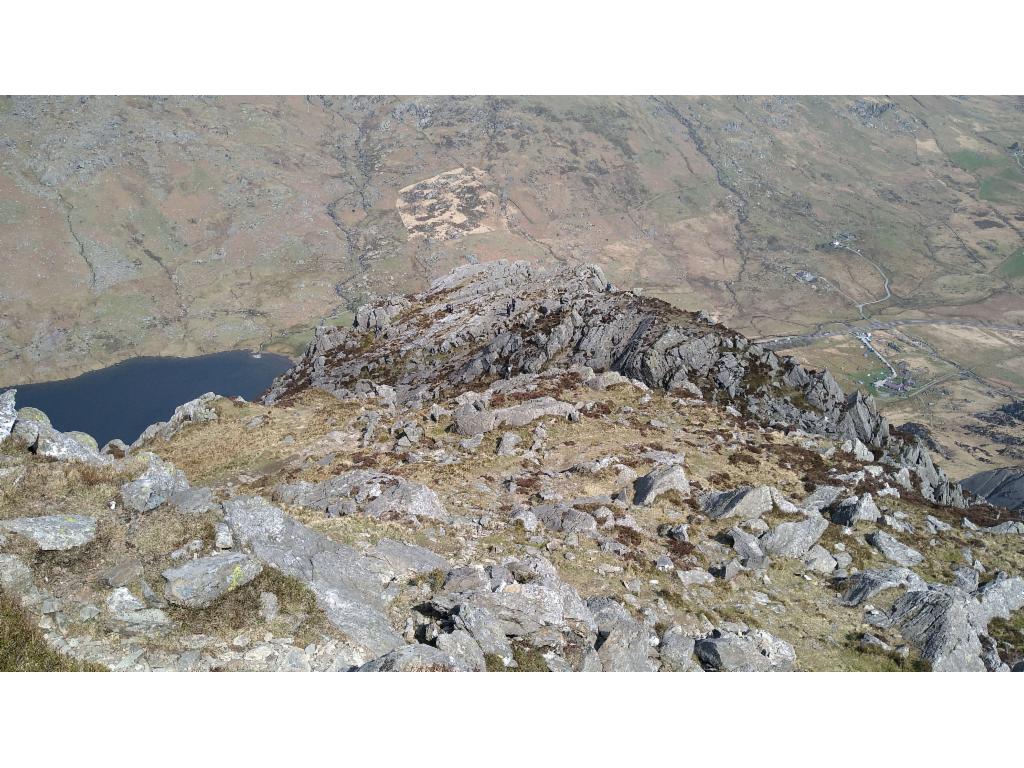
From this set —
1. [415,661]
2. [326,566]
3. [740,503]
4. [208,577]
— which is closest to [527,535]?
[326,566]

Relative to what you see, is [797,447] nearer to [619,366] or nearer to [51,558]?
[619,366]

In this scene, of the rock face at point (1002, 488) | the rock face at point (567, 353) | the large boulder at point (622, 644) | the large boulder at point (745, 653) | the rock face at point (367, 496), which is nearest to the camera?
the large boulder at point (622, 644)

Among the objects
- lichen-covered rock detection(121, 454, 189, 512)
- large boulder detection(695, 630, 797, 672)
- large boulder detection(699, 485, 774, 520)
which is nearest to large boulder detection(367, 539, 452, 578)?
lichen-covered rock detection(121, 454, 189, 512)

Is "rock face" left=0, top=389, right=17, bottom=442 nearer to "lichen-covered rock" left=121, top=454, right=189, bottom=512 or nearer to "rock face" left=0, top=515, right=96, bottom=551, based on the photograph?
"lichen-covered rock" left=121, top=454, right=189, bottom=512

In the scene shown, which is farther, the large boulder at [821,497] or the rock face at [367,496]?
the large boulder at [821,497]

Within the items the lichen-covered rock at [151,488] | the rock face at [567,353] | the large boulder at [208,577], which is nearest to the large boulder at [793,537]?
the rock face at [567,353]

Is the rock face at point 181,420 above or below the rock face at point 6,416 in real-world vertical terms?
below

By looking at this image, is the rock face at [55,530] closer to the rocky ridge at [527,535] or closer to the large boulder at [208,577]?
the rocky ridge at [527,535]

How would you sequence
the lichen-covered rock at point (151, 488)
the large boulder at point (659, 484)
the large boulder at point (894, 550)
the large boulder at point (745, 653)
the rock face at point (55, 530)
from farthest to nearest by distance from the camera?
the large boulder at point (659, 484) → the large boulder at point (894, 550) → the lichen-covered rock at point (151, 488) → the large boulder at point (745, 653) → the rock face at point (55, 530)
